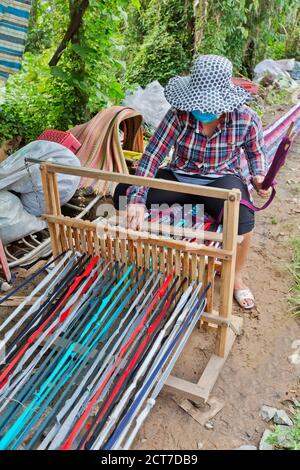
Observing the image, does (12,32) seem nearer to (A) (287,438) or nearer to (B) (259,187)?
(B) (259,187)

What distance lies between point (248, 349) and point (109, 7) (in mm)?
3131

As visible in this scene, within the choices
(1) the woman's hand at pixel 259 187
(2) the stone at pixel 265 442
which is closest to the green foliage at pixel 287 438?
(2) the stone at pixel 265 442

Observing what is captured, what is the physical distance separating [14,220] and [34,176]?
0.34 metres

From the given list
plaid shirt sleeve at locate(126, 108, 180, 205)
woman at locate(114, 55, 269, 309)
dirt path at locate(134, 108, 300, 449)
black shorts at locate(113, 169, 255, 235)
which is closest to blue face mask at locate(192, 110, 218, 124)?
woman at locate(114, 55, 269, 309)

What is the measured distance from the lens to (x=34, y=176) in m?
2.90

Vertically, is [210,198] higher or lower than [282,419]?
higher

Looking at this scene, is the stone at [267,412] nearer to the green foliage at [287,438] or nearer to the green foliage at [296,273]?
the green foliage at [287,438]

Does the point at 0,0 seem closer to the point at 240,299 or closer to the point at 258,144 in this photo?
the point at 258,144

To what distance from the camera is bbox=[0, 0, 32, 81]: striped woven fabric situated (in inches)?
89.1

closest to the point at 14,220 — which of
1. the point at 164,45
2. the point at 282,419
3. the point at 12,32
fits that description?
the point at 12,32

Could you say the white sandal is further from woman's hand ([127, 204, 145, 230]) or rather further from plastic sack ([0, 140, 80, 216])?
plastic sack ([0, 140, 80, 216])

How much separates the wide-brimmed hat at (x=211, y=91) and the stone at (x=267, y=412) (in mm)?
1315

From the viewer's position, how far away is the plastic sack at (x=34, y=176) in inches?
113
